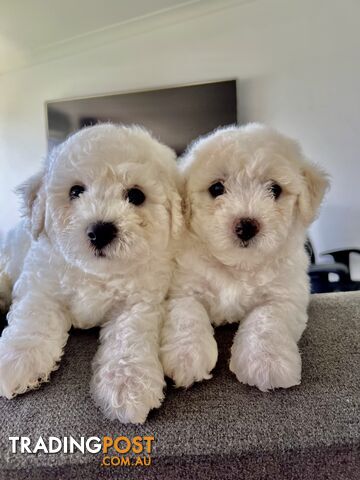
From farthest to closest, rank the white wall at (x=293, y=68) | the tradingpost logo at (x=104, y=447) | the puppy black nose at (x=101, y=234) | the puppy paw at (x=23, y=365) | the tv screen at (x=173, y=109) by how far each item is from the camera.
Answer: 1. the tv screen at (x=173, y=109)
2. the white wall at (x=293, y=68)
3. the puppy black nose at (x=101, y=234)
4. the puppy paw at (x=23, y=365)
5. the tradingpost logo at (x=104, y=447)

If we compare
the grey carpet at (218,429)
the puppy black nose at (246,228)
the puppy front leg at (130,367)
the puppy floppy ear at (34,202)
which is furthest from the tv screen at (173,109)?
the grey carpet at (218,429)

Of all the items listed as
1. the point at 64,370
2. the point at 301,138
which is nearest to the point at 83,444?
the point at 64,370

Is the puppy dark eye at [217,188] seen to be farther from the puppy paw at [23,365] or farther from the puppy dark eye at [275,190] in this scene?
the puppy paw at [23,365]

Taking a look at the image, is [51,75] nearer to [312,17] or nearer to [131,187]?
[312,17]

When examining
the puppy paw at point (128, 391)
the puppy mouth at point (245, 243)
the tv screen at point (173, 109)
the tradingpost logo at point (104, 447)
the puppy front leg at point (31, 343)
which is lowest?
the tradingpost logo at point (104, 447)

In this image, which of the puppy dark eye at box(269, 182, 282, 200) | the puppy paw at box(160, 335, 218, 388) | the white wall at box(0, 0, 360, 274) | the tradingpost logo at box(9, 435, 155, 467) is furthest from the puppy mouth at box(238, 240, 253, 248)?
the white wall at box(0, 0, 360, 274)

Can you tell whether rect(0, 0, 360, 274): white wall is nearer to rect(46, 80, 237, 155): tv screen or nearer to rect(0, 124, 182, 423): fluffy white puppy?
rect(46, 80, 237, 155): tv screen

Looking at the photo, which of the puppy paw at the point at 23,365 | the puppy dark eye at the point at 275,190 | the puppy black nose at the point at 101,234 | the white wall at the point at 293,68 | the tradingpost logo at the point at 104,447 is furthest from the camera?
the white wall at the point at 293,68
